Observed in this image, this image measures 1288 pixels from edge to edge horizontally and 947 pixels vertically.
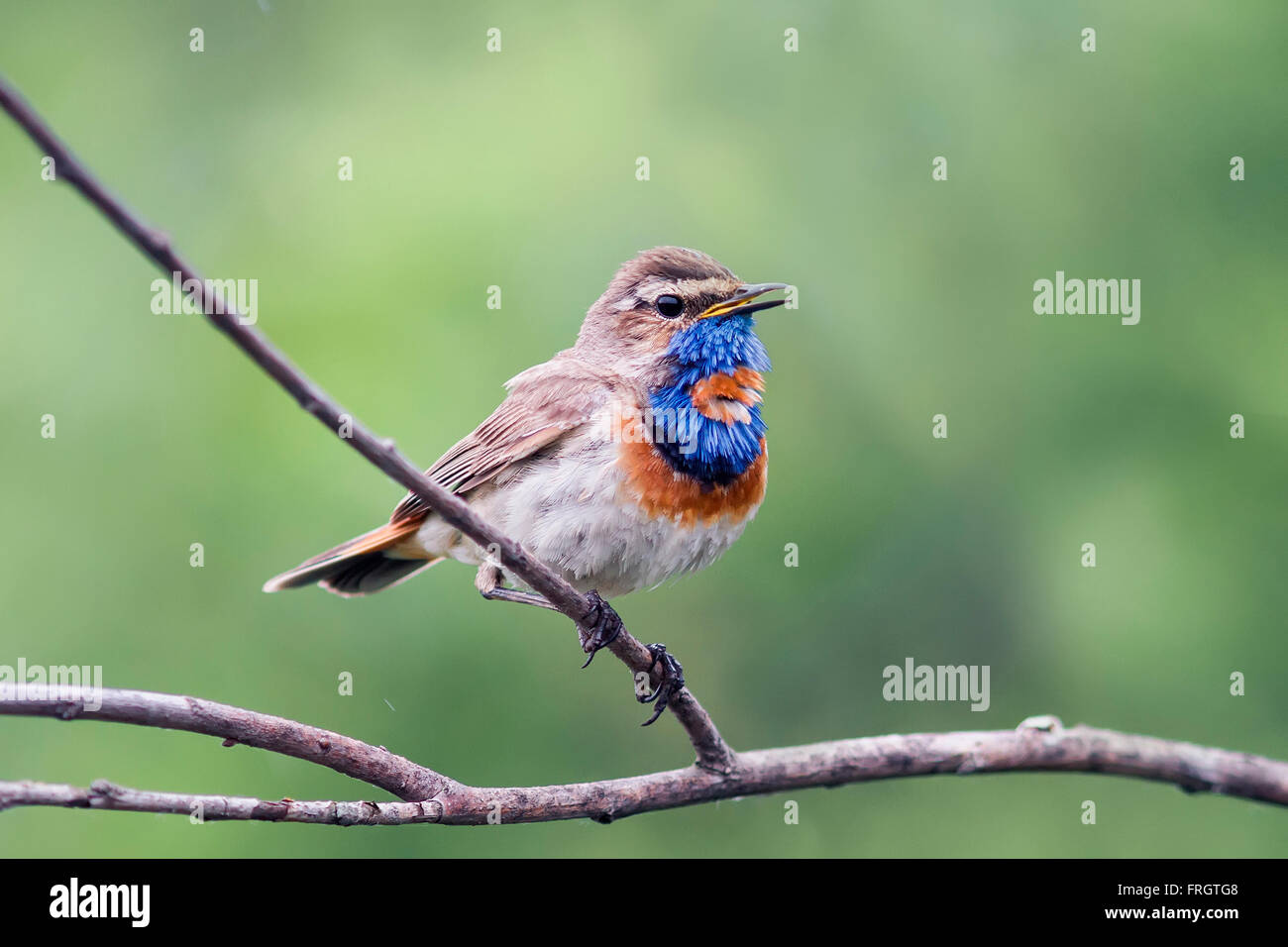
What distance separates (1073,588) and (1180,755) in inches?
72.3

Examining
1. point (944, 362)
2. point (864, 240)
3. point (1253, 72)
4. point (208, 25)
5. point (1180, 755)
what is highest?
point (208, 25)

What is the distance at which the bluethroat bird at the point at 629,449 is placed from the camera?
421 cm

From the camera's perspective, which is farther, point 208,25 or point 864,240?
point 208,25

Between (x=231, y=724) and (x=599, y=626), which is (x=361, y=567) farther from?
(x=231, y=724)

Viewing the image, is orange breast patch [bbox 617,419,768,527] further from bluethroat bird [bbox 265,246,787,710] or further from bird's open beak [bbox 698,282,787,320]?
bird's open beak [bbox 698,282,787,320]

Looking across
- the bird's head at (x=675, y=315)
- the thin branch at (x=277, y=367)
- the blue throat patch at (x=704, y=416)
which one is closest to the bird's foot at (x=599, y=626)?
the thin branch at (x=277, y=367)

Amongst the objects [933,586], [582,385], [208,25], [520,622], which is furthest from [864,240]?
[208,25]

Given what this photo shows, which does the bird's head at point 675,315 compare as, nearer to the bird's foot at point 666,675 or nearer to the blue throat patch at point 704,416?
the blue throat patch at point 704,416

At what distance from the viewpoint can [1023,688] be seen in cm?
591

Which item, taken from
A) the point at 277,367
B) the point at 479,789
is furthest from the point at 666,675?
the point at 277,367

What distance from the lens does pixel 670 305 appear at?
4617mm

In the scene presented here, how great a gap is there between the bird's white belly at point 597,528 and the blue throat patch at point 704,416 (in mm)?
196

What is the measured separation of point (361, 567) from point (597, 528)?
1369mm

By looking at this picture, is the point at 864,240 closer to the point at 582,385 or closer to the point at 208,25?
the point at 582,385
